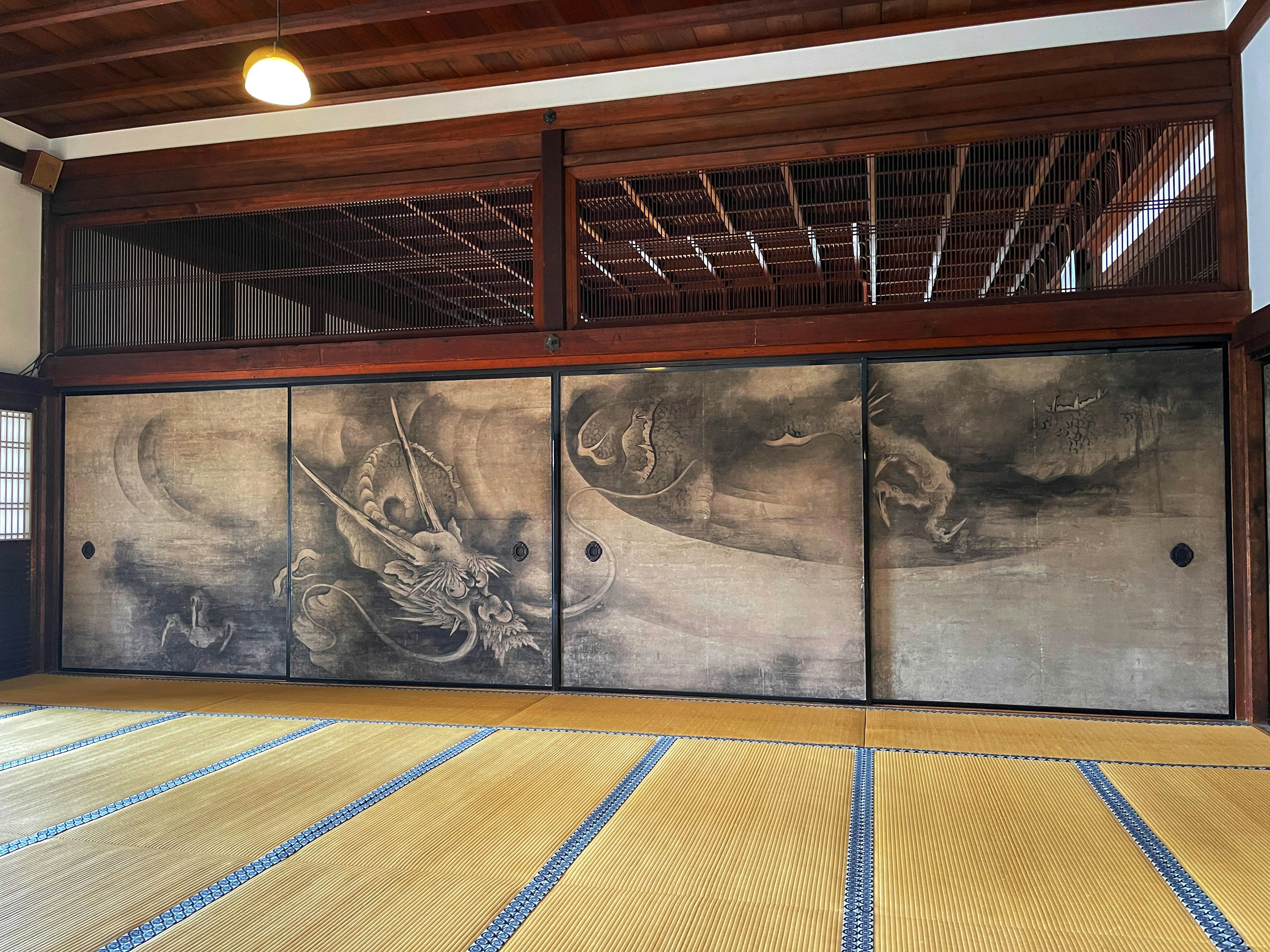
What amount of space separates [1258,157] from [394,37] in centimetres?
426

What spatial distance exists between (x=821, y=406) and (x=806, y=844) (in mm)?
2466

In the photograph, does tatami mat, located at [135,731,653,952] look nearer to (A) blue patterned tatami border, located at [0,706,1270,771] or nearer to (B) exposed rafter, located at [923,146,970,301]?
(A) blue patterned tatami border, located at [0,706,1270,771]

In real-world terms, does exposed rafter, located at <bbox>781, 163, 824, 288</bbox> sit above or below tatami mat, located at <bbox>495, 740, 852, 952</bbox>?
above

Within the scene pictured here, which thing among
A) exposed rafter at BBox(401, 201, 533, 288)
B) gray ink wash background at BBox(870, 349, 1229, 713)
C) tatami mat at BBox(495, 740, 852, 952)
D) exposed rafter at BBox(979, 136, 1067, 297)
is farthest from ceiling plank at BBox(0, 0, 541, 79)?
tatami mat at BBox(495, 740, 852, 952)

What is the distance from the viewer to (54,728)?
13.7 ft

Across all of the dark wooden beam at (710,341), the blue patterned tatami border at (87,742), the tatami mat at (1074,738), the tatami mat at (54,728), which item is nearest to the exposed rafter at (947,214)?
the dark wooden beam at (710,341)

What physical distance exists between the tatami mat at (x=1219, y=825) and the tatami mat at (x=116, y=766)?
3482 millimetres

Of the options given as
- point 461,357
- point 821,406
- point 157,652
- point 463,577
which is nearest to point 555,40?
point 461,357

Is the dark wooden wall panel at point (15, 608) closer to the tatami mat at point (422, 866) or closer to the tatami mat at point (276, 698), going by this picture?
the tatami mat at point (276, 698)

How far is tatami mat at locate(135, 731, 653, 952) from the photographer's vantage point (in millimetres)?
2145

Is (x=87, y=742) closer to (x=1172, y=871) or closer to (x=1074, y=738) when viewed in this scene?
(x=1172, y=871)

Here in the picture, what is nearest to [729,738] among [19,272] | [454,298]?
[454,298]

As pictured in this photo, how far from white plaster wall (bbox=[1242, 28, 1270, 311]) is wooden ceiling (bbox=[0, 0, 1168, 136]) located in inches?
23.1

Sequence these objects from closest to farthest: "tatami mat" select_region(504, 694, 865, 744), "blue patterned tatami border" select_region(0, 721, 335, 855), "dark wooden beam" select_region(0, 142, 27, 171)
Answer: "blue patterned tatami border" select_region(0, 721, 335, 855)
"tatami mat" select_region(504, 694, 865, 744)
"dark wooden beam" select_region(0, 142, 27, 171)
